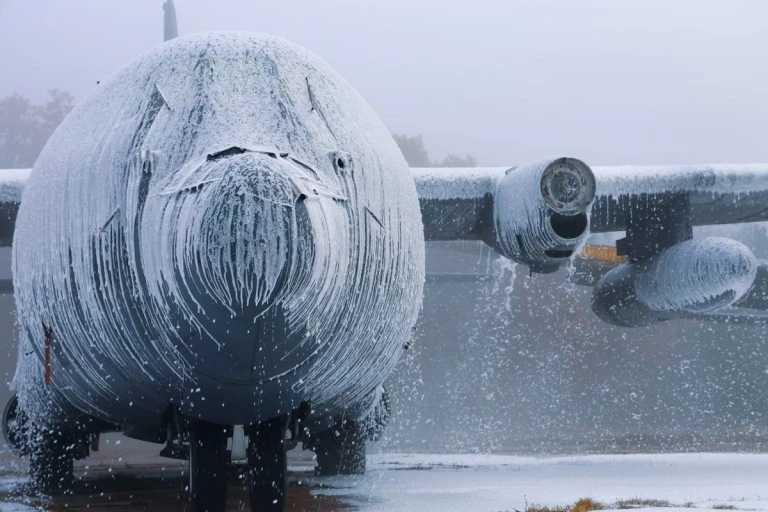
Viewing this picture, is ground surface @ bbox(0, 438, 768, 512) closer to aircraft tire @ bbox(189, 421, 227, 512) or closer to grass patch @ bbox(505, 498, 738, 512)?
grass patch @ bbox(505, 498, 738, 512)

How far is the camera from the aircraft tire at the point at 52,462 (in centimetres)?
646

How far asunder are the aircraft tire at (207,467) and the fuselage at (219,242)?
236 millimetres

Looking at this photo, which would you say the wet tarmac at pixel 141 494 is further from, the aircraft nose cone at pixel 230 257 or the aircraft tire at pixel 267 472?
the aircraft nose cone at pixel 230 257

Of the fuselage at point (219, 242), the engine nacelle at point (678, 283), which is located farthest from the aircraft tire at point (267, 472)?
the engine nacelle at point (678, 283)

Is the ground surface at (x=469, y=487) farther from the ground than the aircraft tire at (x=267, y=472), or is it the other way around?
the aircraft tire at (x=267, y=472)

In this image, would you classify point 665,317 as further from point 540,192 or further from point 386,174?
point 386,174

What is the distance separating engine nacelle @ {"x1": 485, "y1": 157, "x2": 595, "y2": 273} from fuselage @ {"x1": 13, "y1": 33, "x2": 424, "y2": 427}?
5.91 ft

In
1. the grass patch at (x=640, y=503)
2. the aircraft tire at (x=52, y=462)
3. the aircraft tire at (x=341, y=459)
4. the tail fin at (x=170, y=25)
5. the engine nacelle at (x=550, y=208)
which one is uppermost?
the tail fin at (x=170, y=25)

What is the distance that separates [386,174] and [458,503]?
240cm

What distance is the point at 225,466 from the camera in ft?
13.3

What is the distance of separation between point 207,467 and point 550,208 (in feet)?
9.32

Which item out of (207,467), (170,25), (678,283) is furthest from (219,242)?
(170,25)

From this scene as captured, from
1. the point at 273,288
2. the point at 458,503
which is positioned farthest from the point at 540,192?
the point at 273,288

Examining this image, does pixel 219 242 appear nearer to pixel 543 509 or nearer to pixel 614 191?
pixel 543 509
